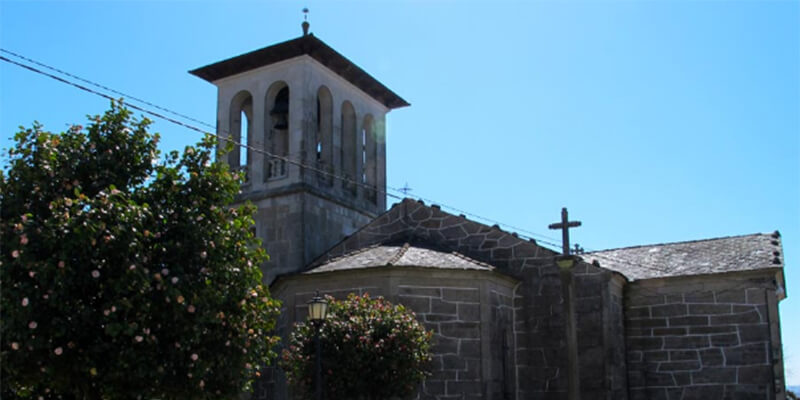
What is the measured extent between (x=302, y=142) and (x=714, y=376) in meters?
13.7

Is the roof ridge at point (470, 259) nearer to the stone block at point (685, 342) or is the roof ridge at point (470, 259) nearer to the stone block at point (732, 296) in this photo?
the stone block at point (685, 342)

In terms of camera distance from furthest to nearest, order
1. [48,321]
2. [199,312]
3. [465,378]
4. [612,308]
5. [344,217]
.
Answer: [344,217]
[612,308]
[465,378]
[199,312]
[48,321]

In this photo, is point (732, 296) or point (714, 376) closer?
point (714, 376)

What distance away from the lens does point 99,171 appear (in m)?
13.1

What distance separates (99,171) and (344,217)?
14408 mm

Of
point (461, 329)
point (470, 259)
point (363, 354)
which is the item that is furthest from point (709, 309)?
point (363, 354)

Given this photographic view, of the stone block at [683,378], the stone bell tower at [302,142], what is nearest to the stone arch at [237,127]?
the stone bell tower at [302,142]

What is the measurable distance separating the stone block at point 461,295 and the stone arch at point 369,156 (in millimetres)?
9653

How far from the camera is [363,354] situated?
52.4 ft

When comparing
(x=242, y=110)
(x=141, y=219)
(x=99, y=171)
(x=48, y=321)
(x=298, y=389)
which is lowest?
(x=298, y=389)

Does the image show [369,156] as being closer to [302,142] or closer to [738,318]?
[302,142]

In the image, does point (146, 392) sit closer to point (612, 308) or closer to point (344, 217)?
point (612, 308)

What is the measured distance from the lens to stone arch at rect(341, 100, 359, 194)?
28359mm

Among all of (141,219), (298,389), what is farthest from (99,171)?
(298,389)
